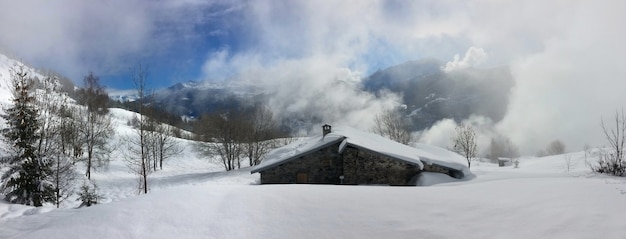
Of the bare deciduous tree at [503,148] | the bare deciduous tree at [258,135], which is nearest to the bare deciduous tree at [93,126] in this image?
the bare deciduous tree at [258,135]

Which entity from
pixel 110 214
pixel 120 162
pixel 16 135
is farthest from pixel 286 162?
pixel 120 162

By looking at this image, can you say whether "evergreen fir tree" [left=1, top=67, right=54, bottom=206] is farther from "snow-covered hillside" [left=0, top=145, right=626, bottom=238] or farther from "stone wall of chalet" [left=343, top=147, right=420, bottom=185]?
"stone wall of chalet" [left=343, top=147, right=420, bottom=185]

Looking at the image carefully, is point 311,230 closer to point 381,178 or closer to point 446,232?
point 446,232

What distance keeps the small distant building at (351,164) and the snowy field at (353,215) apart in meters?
13.7

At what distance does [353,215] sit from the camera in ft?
19.4

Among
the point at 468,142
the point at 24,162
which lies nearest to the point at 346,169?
the point at 24,162

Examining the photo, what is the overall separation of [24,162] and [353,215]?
639 inches

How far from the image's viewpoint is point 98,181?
29547 mm

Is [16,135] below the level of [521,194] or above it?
above

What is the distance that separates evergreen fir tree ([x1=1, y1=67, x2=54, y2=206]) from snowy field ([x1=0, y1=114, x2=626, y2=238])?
10.0 metres

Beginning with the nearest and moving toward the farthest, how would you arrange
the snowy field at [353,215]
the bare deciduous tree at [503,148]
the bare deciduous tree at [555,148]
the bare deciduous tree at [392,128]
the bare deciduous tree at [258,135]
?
the snowy field at [353,215] < the bare deciduous tree at [258,135] < the bare deciduous tree at [392,128] < the bare deciduous tree at [555,148] < the bare deciduous tree at [503,148]

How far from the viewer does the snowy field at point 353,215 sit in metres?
5.04

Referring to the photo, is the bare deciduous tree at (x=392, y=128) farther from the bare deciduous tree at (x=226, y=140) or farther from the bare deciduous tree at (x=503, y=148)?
the bare deciduous tree at (x=503, y=148)

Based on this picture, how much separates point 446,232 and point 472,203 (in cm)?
144
